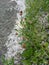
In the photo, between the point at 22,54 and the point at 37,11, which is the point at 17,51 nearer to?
the point at 22,54

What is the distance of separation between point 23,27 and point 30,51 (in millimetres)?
461

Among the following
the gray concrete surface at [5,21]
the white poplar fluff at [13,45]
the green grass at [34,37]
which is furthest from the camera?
the gray concrete surface at [5,21]

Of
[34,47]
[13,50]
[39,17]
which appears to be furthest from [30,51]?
[39,17]

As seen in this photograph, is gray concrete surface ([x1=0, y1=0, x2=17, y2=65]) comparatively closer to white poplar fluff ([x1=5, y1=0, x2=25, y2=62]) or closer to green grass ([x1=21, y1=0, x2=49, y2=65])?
white poplar fluff ([x1=5, y1=0, x2=25, y2=62])

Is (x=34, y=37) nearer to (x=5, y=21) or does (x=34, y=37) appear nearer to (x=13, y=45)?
(x=13, y=45)

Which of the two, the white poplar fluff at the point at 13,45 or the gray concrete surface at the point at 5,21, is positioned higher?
the gray concrete surface at the point at 5,21

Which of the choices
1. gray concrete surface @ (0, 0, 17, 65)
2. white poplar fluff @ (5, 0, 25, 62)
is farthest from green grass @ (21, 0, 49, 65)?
gray concrete surface @ (0, 0, 17, 65)

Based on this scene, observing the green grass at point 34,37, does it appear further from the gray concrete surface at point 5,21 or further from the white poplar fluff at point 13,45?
the gray concrete surface at point 5,21

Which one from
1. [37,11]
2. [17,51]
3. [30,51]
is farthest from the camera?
[37,11]

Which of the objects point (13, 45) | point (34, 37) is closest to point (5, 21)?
point (13, 45)

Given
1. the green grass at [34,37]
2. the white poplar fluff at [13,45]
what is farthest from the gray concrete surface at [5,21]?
the green grass at [34,37]

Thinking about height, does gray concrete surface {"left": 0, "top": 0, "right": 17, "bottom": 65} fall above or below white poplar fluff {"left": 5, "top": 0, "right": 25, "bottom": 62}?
above

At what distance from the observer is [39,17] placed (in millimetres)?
3490

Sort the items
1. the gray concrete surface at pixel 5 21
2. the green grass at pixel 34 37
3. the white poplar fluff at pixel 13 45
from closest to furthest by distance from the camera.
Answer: the green grass at pixel 34 37
the white poplar fluff at pixel 13 45
the gray concrete surface at pixel 5 21
